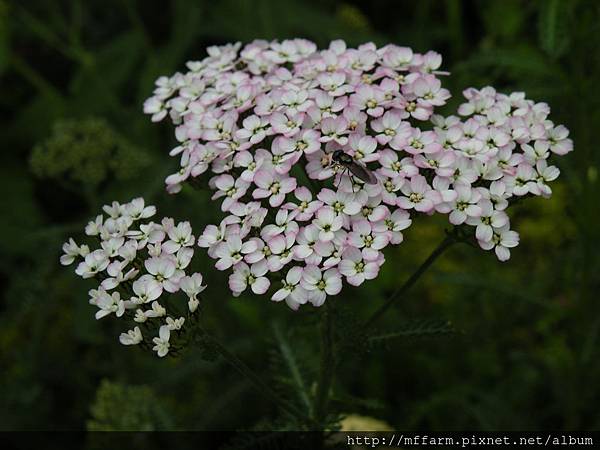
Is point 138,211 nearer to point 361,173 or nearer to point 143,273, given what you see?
point 143,273

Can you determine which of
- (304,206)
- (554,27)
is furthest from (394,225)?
(554,27)

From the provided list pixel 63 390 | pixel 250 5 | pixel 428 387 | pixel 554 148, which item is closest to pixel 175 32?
pixel 250 5

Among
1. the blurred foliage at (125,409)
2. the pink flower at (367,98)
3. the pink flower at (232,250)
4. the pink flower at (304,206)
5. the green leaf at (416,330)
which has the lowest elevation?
the blurred foliage at (125,409)

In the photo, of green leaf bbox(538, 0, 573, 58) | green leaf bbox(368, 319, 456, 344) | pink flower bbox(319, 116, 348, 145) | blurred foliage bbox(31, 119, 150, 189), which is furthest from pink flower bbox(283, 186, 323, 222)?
blurred foliage bbox(31, 119, 150, 189)

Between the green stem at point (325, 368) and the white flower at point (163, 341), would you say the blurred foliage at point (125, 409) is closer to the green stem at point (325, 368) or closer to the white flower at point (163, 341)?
the green stem at point (325, 368)

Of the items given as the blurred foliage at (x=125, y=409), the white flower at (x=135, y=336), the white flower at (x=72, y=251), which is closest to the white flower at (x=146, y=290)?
the white flower at (x=135, y=336)

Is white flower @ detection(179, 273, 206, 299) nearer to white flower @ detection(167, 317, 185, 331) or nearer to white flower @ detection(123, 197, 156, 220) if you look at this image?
white flower @ detection(167, 317, 185, 331)

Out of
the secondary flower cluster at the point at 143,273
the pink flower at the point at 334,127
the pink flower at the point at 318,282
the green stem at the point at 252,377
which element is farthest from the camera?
the pink flower at the point at 334,127
